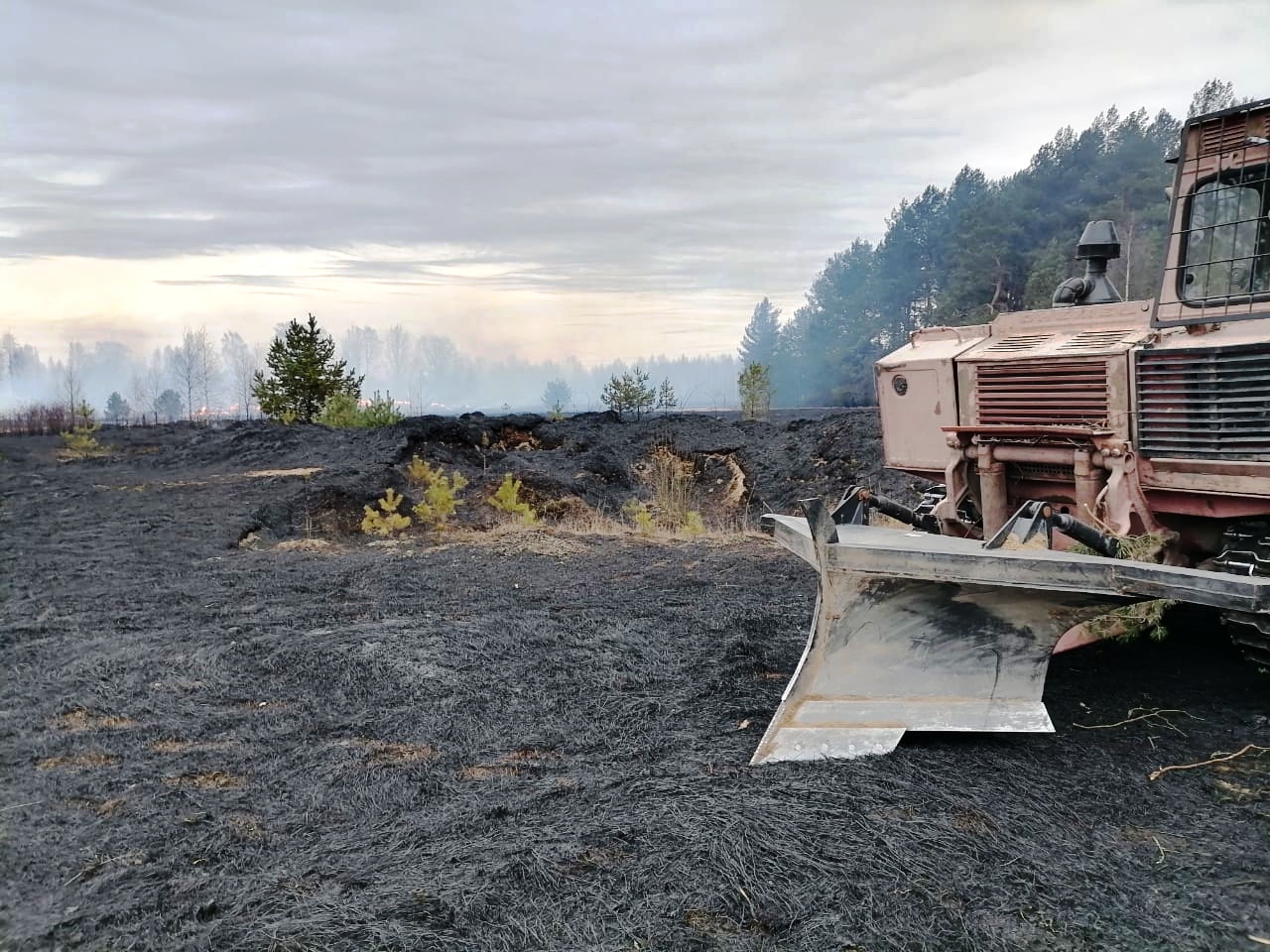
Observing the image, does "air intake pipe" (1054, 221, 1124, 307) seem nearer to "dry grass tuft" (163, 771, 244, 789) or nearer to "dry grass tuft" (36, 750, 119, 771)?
"dry grass tuft" (163, 771, 244, 789)

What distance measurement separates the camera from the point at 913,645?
13.5 feet

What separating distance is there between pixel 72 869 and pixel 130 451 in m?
26.2

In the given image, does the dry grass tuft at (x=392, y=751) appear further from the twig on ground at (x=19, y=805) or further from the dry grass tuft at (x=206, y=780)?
the twig on ground at (x=19, y=805)

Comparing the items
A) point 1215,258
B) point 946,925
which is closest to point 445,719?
point 946,925

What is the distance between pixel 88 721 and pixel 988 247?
35244 millimetres

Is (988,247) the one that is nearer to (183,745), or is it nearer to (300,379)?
(300,379)

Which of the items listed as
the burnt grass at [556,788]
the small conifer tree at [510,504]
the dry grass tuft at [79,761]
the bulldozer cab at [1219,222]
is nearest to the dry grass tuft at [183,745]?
the burnt grass at [556,788]

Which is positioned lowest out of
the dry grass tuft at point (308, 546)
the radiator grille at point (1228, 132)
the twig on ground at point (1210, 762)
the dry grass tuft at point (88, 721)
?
the twig on ground at point (1210, 762)

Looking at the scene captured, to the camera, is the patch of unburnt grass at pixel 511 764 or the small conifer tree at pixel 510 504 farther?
the small conifer tree at pixel 510 504

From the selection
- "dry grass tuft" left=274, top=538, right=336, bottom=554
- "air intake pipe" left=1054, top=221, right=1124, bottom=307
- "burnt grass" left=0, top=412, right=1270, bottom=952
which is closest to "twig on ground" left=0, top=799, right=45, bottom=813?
"burnt grass" left=0, top=412, right=1270, bottom=952

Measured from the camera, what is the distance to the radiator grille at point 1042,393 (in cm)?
461

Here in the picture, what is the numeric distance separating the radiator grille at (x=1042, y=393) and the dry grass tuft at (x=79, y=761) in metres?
4.71

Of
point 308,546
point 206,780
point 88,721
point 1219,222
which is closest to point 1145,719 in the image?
point 1219,222

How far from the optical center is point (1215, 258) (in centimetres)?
466
